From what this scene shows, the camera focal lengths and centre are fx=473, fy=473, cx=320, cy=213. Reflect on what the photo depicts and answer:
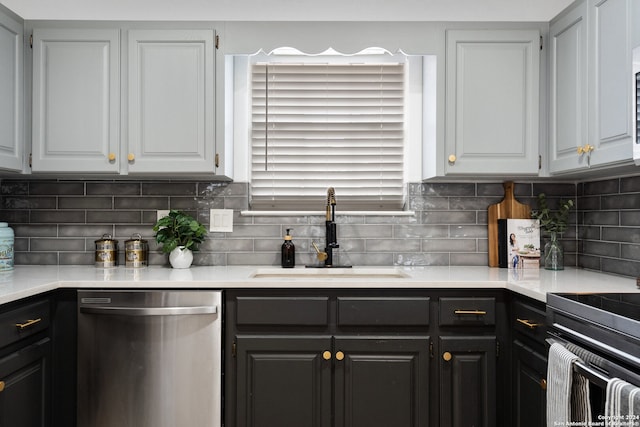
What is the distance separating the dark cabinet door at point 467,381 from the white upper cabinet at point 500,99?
2.74 feet

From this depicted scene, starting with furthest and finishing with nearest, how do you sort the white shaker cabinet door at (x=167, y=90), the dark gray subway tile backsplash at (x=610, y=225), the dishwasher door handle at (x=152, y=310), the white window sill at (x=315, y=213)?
the white window sill at (x=315, y=213)
the white shaker cabinet door at (x=167, y=90)
the dark gray subway tile backsplash at (x=610, y=225)
the dishwasher door handle at (x=152, y=310)

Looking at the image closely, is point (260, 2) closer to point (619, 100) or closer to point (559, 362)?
point (619, 100)

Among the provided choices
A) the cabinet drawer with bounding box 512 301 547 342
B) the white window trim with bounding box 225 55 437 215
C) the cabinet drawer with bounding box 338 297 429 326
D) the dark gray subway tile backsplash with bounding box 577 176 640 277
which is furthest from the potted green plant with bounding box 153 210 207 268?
the dark gray subway tile backsplash with bounding box 577 176 640 277

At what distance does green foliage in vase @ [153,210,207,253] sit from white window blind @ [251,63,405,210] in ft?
1.30

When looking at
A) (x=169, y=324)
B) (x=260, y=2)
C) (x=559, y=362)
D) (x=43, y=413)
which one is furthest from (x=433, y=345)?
(x=260, y=2)

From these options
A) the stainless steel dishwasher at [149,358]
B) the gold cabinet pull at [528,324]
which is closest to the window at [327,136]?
the stainless steel dishwasher at [149,358]

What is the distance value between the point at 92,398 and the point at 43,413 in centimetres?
19

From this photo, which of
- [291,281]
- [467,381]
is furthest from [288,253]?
[467,381]

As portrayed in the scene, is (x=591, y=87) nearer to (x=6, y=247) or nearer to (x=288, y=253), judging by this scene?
(x=288, y=253)

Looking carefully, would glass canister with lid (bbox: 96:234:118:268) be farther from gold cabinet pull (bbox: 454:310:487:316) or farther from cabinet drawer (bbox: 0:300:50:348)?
gold cabinet pull (bbox: 454:310:487:316)

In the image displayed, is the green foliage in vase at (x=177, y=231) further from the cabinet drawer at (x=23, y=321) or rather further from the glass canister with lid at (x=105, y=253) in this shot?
the cabinet drawer at (x=23, y=321)

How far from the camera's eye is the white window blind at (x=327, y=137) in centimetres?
274

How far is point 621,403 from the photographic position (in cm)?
118

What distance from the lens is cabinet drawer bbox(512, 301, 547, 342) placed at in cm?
176
